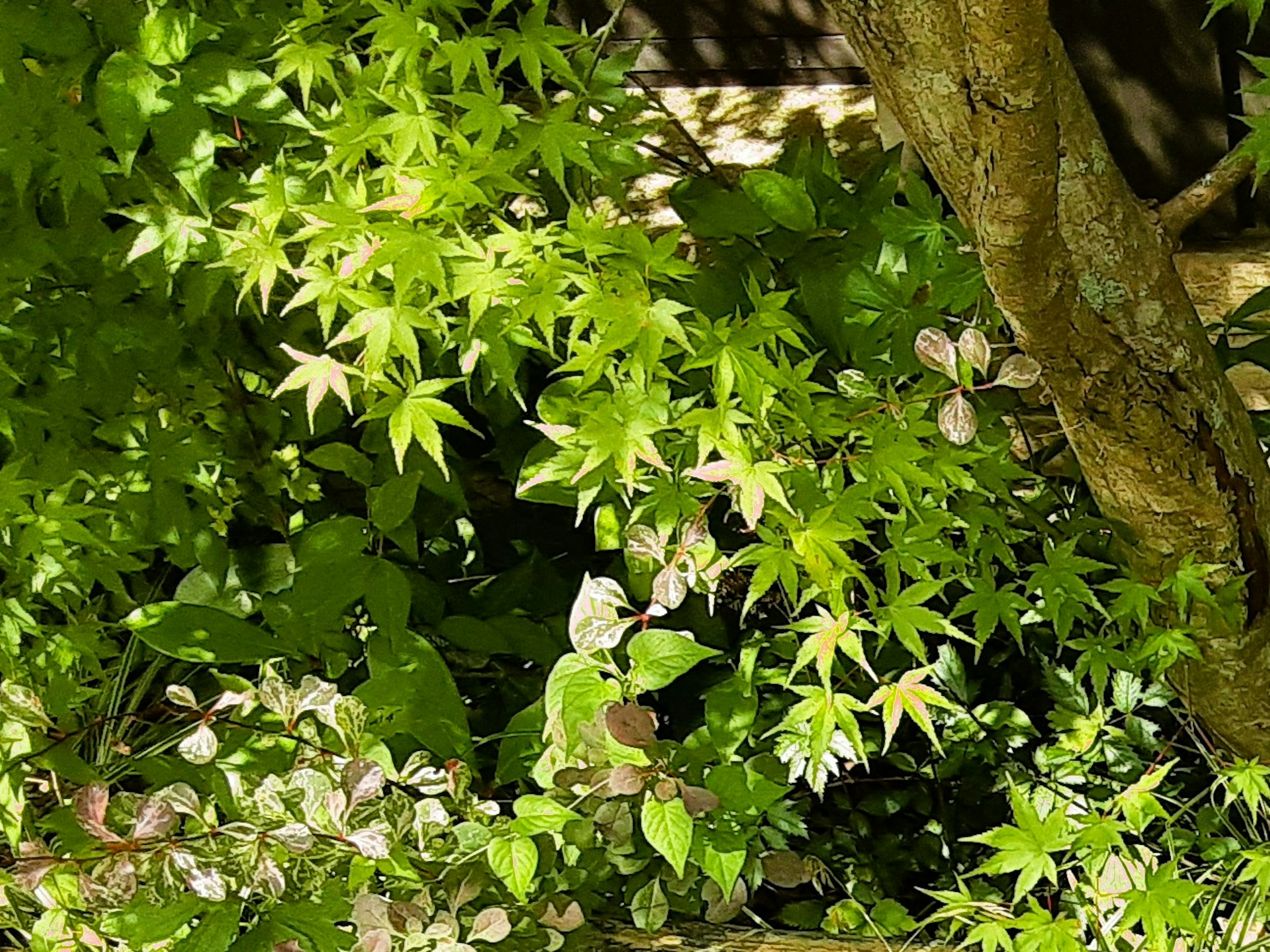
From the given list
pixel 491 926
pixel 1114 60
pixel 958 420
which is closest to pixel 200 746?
pixel 491 926

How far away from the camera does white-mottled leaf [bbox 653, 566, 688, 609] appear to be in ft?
→ 3.87

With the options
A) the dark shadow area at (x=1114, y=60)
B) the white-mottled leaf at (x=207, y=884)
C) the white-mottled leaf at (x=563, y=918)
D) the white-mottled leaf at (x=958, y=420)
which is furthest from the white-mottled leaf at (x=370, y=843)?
the dark shadow area at (x=1114, y=60)

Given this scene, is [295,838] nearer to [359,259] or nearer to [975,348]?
[359,259]

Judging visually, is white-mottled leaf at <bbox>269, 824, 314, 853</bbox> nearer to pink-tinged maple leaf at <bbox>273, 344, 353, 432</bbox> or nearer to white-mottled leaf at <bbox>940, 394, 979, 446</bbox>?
pink-tinged maple leaf at <bbox>273, 344, 353, 432</bbox>

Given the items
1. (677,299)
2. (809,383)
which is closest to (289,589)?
(677,299)

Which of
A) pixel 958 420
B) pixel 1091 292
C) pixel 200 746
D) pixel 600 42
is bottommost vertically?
pixel 200 746

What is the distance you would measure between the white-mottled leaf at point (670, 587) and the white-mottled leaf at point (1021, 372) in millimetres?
341

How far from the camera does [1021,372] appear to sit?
1.13 meters

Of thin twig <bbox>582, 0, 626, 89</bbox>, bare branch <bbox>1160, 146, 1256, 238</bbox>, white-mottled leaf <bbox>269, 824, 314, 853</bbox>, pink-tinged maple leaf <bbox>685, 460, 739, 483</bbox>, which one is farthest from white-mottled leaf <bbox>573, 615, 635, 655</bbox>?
bare branch <bbox>1160, 146, 1256, 238</bbox>

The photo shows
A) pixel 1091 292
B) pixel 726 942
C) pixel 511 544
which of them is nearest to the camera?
pixel 1091 292

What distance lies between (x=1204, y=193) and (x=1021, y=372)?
22 cm

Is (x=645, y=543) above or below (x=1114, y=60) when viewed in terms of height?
below

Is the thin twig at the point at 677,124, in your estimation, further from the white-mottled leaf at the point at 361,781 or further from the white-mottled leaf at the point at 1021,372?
the white-mottled leaf at the point at 361,781

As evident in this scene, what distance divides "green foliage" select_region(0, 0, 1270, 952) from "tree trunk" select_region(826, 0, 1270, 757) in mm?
58
